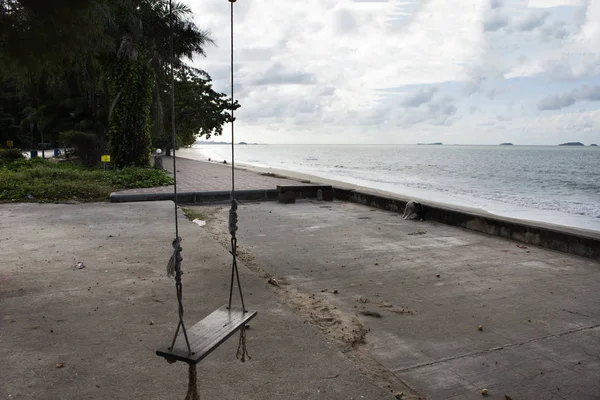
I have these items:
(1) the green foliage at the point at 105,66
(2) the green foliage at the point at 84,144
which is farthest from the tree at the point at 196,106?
(2) the green foliage at the point at 84,144

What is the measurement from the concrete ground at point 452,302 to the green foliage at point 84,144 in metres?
16.4

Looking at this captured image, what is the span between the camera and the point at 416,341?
14.1ft

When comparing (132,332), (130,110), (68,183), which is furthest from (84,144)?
(132,332)

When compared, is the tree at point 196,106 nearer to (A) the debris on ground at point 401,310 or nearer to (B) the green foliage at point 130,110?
(B) the green foliage at point 130,110

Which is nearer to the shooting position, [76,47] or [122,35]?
[76,47]

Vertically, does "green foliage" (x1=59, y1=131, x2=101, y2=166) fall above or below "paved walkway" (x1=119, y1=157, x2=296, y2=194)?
above

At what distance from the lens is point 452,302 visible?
5.39 m

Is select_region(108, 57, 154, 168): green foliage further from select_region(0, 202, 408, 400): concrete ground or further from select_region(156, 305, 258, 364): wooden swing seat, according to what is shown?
select_region(156, 305, 258, 364): wooden swing seat

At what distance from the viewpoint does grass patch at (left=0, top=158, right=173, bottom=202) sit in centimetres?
1313

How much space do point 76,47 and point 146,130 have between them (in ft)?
50.6

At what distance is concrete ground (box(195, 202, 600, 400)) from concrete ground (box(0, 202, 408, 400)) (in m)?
0.54

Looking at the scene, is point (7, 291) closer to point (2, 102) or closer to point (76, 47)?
point (76, 47)

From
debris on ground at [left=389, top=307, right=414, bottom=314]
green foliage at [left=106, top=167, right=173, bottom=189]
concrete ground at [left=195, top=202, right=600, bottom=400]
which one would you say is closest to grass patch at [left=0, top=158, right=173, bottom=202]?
green foliage at [left=106, top=167, right=173, bottom=189]

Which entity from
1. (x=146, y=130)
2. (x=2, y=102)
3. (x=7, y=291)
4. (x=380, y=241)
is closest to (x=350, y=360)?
(x=7, y=291)
